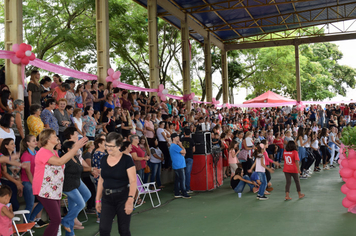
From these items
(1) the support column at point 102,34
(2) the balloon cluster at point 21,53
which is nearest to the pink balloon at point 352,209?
(2) the balloon cluster at point 21,53

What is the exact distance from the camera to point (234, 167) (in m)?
10.5

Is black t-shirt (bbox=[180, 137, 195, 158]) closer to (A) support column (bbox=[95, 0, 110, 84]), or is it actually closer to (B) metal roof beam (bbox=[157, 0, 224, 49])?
(A) support column (bbox=[95, 0, 110, 84])

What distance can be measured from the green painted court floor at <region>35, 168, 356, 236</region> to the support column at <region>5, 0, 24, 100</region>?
3161 mm

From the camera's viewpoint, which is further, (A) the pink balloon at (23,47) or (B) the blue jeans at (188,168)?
(B) the blue jeans at (188,168)

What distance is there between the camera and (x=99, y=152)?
6.77 m

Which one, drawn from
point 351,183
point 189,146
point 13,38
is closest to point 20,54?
point 13,38

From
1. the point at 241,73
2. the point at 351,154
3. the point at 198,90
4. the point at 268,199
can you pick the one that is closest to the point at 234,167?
the point at 268,199

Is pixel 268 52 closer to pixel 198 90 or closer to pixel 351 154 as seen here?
pixel 198 90

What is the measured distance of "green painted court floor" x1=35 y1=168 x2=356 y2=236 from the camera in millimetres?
5895

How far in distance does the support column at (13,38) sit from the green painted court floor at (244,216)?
10.4ft

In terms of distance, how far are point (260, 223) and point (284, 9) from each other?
17568mm

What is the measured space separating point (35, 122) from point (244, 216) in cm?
444

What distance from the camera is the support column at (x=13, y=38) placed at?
7711mm

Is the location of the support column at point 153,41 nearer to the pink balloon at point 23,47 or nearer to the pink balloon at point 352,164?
the pink balloon at point 23,47
